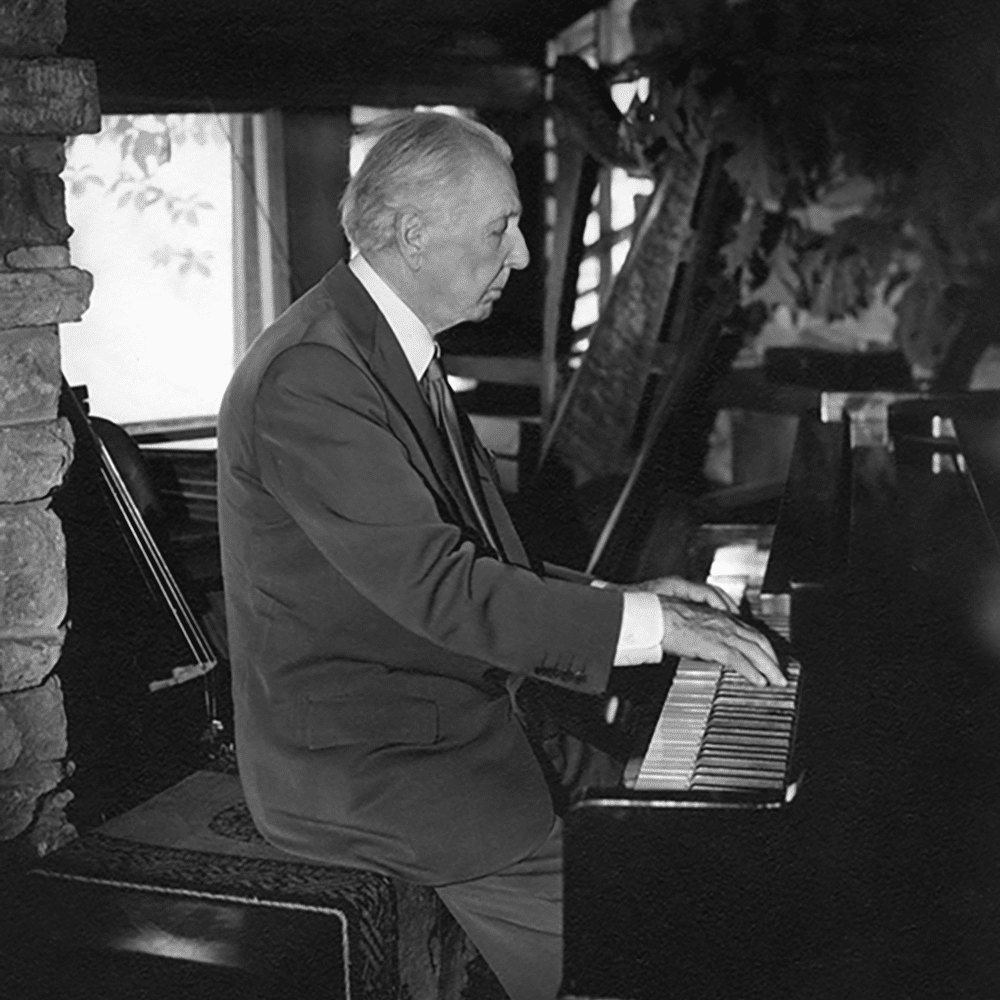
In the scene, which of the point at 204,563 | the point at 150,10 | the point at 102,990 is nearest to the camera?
the point at 102,990

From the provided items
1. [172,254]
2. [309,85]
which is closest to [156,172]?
[172,254]

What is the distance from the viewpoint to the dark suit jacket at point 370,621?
2.30 meters

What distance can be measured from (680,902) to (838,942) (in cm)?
20

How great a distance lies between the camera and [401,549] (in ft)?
7.47

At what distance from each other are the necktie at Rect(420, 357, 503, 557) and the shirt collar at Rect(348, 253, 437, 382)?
0.25 feet

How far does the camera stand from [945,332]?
22.7 feet

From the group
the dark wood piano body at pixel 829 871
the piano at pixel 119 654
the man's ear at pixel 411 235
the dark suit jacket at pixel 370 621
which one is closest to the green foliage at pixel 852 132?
the piano at pixel 119 654

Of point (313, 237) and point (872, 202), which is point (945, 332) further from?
point (313, 237)

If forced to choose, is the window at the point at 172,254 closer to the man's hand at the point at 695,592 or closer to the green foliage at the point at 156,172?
the green foliage at the point at 156,172

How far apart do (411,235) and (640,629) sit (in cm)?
66

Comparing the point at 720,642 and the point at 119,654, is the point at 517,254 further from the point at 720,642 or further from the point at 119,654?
the point at 119,654

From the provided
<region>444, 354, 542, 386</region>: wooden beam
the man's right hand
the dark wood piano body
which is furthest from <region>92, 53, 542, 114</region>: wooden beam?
the dark wood piano body

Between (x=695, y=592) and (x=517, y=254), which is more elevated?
(x=517, y=254)

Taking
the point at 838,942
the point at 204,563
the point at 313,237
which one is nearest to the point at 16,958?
the point at 838,942
